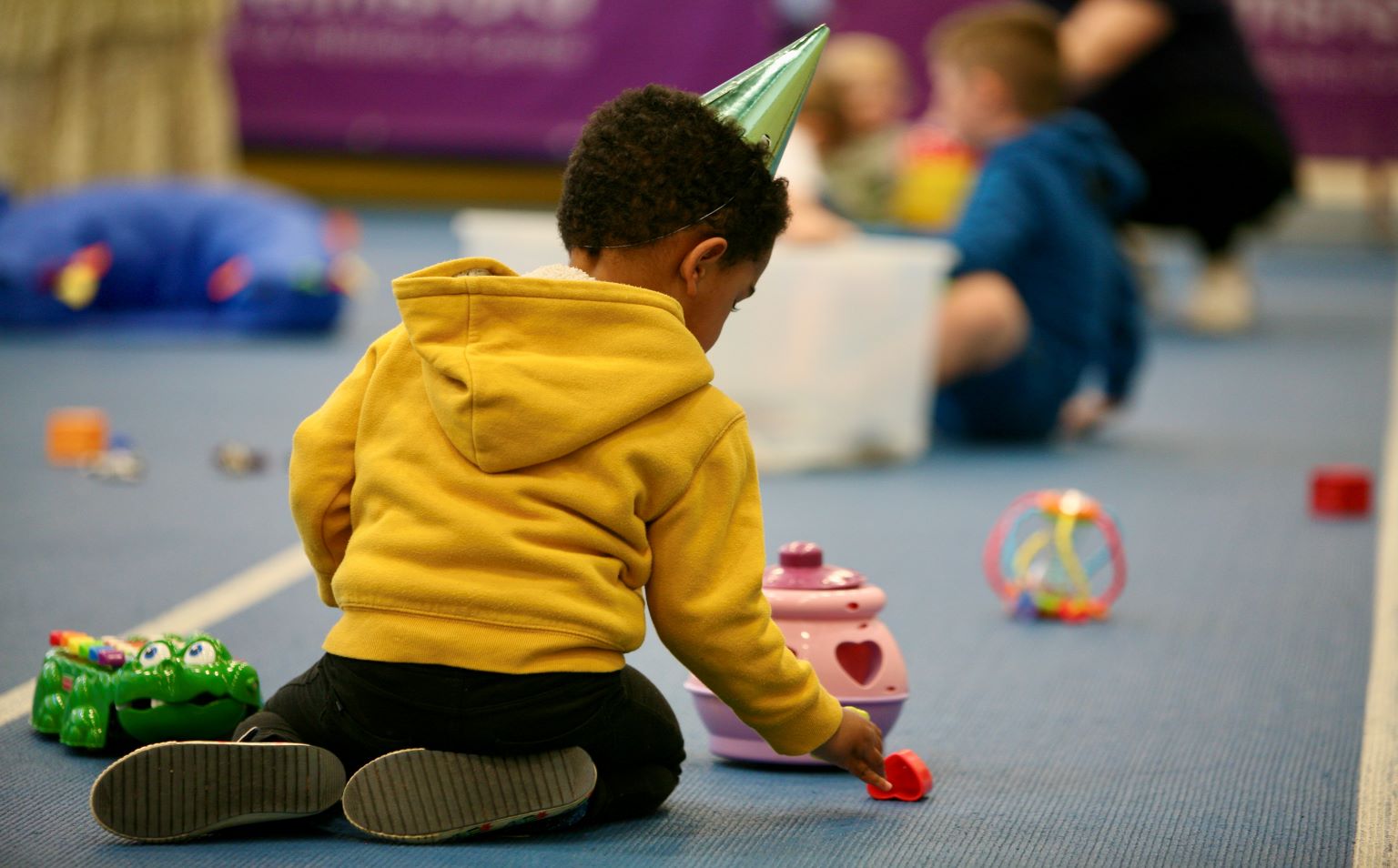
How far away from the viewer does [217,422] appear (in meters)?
3.87

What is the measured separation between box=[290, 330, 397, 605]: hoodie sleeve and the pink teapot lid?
48cm

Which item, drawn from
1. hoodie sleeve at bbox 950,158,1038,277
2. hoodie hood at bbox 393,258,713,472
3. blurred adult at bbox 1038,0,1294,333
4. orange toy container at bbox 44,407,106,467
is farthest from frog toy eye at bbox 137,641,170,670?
blurred adult at bbox 1038,0,1294,333

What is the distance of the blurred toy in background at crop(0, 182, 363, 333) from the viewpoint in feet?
16.6

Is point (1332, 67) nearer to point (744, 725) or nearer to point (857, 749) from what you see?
point (744, 725)

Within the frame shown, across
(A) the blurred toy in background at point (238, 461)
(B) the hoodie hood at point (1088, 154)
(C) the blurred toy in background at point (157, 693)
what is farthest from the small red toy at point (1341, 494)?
(C) the blurred toy in background at point (157, 693)

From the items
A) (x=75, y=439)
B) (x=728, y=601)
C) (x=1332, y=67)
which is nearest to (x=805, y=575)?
(x=728, y=601)

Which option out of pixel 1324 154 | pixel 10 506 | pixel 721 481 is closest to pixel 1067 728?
pixel 721 481

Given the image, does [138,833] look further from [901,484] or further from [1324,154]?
[1324,154]

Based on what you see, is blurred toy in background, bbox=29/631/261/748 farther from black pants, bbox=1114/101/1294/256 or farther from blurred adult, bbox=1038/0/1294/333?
black pants, bbox=1114/101/1294/256

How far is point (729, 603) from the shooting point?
1487 mm

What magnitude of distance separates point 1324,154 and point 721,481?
24.7ft

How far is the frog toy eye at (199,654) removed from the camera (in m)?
1.73

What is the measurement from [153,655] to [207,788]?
29cm

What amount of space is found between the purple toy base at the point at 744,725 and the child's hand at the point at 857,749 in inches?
5.9
